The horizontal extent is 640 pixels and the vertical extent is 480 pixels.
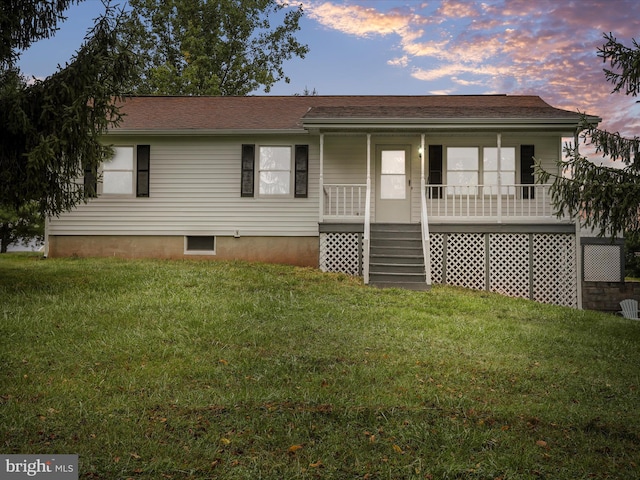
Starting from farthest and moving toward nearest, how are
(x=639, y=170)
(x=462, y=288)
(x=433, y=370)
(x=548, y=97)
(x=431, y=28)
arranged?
1. (x=548, y=97)
2. (x=431, y=28)
3. (x=462, y=288)
4. (x=639, y=170)
5. (x=433, y=370)

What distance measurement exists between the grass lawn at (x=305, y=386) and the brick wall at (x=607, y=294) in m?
6.95

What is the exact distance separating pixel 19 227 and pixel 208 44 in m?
12.8

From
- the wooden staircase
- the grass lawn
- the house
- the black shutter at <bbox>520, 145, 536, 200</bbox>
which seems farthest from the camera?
the house

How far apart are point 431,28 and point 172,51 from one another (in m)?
16.1

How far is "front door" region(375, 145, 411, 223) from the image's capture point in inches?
603

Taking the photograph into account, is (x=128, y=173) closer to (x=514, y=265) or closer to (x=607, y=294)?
(x=514, y=265)

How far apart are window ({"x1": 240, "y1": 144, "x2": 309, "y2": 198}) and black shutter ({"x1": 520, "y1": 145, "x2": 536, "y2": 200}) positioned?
18.7 ft

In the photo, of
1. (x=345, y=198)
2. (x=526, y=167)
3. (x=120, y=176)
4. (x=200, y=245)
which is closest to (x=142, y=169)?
(x=120, y=176)

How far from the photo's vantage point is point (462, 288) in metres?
13.4

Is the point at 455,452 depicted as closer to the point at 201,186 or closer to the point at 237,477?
the point at 237,477

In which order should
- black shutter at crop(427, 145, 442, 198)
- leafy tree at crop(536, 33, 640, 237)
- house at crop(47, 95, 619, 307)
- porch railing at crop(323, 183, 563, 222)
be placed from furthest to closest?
1. black shutter at crop(427, 145, 442, 198)
2. house at crop(47, 95, 619, 307)
3. porch railing at crop(323, 183, 563, 222)
4. leafy tree at crop(536, 33, 640, 237)

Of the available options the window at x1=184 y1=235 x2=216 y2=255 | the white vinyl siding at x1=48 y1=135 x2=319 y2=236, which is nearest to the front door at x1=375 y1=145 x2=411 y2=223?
the white vinyl siding at x1=48 y1=135 x2=319 y2=236

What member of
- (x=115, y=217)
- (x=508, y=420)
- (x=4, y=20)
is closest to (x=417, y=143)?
(x=115, y=217)

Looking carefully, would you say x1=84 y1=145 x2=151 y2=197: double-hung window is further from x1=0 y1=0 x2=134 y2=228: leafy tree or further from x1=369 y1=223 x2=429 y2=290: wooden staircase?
x1=369 y1=223 x2=429 y2=290: wooden staircase
